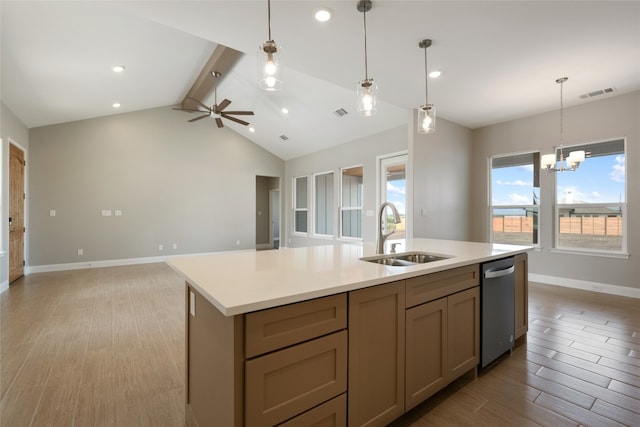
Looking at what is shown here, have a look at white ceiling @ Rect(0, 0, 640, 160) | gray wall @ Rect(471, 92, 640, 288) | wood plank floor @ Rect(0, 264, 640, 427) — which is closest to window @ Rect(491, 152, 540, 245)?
gray wall @ Rect(471, 92, 640, 288)

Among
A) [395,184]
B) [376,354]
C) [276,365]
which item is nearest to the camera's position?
[276,365]

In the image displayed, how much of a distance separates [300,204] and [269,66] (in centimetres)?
670

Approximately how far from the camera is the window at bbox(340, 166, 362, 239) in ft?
22.5

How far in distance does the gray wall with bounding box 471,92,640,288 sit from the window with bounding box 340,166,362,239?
2444mm

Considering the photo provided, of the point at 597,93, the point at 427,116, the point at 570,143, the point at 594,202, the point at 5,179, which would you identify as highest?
the point at 597,93

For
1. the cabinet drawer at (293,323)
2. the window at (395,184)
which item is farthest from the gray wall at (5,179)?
the window at (395,184)

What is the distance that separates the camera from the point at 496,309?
216 centimetres

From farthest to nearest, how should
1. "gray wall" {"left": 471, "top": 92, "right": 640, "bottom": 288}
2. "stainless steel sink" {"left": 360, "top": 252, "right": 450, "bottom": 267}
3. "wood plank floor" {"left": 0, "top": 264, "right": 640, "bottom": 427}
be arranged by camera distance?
1. "gray wall" {"left": 471, "top": 92, "right": 640, "bottom": 288}
2. "stainless steel sink" {"left": 360, "top": 252, "right": 450, "bottom": 267}
3. "wood plank floor" {"left": 0, "top": 264, "right": 640, "bottom": 427}

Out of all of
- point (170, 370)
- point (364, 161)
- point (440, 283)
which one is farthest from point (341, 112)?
point (170, 370)

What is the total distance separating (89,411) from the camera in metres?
1.74

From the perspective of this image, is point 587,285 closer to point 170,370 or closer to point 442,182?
point 442,182

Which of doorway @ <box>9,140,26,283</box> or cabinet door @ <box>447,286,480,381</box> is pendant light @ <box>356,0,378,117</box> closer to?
cabinet door @ <box>447,286,480,381</box>

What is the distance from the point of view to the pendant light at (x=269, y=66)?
183cm

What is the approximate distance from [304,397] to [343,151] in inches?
241
